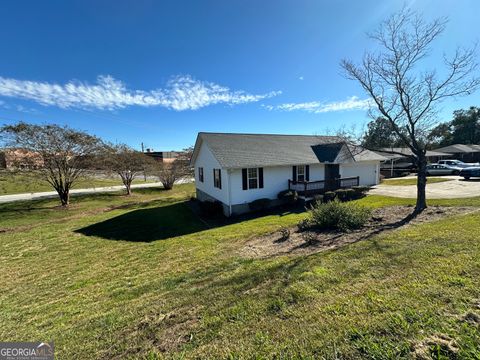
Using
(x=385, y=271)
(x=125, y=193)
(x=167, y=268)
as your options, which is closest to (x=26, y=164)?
(x=125, y=193)

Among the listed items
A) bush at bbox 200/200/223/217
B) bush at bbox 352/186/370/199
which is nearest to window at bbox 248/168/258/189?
bush at bbox 200/200/223/217

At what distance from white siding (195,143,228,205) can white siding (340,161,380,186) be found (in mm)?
10697

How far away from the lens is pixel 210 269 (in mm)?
5832

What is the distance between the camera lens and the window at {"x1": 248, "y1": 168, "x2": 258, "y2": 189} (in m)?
14.6

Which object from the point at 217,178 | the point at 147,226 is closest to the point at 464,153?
the point at 217,178

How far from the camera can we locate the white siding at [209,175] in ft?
46.9

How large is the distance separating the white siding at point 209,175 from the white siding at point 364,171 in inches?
421

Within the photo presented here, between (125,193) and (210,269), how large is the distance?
74.2 ft

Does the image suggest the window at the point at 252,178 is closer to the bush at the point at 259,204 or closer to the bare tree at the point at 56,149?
the bush at the point at 259,204

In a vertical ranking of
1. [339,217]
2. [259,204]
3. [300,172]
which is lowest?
[259,204]

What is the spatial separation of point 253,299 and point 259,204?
1080cm

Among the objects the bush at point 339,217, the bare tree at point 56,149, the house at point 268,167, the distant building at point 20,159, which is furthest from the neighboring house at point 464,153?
the distant building at point 20,159

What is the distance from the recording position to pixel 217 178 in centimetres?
1541

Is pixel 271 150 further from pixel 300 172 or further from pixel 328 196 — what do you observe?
pixel 328 196
